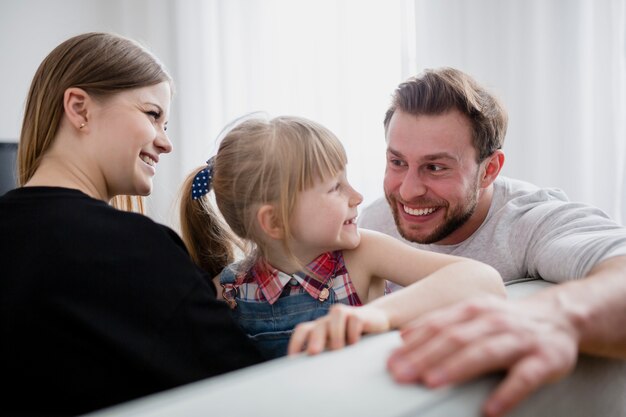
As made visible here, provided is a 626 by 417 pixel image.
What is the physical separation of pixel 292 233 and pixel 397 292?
0.39 meters

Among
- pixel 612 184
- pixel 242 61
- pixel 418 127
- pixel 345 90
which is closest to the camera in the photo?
pixel 418 127

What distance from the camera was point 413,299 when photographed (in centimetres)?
95

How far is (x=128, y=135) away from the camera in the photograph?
1.30 m

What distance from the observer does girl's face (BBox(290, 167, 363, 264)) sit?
4.25ft

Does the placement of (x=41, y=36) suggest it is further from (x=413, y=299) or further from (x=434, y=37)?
(x=413, y=299)

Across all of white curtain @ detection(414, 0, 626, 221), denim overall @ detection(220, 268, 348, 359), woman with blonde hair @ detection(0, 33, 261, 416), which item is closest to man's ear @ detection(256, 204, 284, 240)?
denim overall @ detection(220, 268, 348, 359)

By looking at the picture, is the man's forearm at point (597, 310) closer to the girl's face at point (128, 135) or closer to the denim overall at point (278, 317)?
the denim overall at point (278, 317)

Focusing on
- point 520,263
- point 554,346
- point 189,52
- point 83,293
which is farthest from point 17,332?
point 189,52

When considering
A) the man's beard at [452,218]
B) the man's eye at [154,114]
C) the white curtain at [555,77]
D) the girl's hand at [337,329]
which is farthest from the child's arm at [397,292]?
the white curtain at [555,77]

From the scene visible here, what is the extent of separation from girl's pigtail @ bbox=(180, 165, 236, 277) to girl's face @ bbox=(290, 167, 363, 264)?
0.84ft

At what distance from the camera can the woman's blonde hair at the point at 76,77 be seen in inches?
50.0

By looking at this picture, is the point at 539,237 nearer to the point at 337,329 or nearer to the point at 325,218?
the point at 325,218

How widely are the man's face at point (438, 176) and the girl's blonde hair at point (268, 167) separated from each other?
0.48 meters

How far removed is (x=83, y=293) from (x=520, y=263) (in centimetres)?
102
